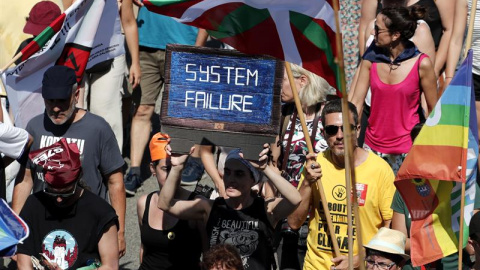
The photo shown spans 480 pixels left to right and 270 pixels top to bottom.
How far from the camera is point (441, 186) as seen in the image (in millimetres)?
7598

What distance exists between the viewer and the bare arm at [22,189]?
8695mm

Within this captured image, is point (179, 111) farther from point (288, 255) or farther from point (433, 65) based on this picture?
point (433, 65)

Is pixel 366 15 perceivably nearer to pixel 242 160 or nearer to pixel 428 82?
pixel 428 82

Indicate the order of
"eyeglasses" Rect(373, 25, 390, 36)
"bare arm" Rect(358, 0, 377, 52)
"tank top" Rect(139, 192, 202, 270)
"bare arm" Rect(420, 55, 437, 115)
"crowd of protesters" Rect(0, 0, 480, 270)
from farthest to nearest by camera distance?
"bare arm" Rect(358, 0, 377, 52) < "eyeglasses" Rect(373, 25, 390, 36) < "bare arm" Rect(420, 55, 437, 115) < "tank top" Rect(139, 192, 202, 270) < "crowd of protesters" Rect(0, 0, 480, 270)

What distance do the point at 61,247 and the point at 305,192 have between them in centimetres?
159

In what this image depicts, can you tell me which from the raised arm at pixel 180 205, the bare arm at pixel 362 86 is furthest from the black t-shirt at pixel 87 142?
Result: the bare arm at pixel 362 86

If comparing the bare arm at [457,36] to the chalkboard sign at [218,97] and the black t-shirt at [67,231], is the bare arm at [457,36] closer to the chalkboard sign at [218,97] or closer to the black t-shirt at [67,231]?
the chalkboard sign at [218,97]

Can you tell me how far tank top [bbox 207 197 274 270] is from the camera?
7.76m

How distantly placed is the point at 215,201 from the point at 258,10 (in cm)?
130

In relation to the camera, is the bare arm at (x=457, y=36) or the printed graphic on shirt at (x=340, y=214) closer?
the printed graphic on shirt at (x=340, y=214)

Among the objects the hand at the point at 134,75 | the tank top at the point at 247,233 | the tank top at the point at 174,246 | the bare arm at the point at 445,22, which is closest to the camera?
the tank top at the point at 247,233

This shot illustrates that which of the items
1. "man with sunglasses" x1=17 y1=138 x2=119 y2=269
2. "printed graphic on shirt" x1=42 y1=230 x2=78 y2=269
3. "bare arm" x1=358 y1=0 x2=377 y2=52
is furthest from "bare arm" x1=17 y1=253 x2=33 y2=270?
"bare arm" x1=358 y1=0 x2=377 y2=52

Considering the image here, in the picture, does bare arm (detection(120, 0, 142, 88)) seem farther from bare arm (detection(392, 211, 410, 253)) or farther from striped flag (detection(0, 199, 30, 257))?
striped flag (detection(0, 199, 30, 257))

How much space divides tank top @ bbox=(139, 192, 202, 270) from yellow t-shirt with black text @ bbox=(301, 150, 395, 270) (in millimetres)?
802
